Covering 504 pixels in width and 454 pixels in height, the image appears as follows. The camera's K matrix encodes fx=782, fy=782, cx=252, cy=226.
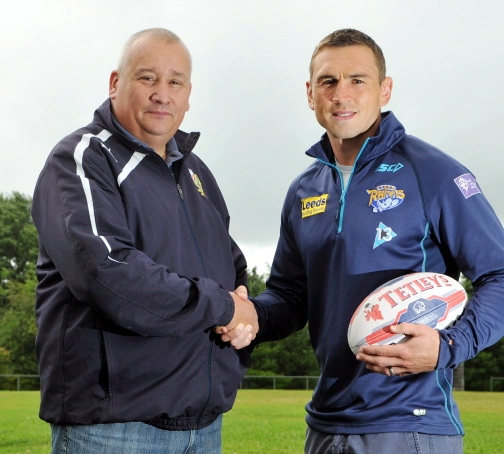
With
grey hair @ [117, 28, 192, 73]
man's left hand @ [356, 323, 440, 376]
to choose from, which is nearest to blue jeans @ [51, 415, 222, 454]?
man's left hand @ [356, 323, 440, 376]

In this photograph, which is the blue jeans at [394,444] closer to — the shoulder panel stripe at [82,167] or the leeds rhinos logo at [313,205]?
the leeds rhinos logo at [313,205]

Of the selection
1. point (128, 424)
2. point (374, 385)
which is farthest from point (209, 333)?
point (374, 385)

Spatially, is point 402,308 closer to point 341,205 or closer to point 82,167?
point 341,205

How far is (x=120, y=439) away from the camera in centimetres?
350

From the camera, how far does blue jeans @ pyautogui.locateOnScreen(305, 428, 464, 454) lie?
359 centimetres

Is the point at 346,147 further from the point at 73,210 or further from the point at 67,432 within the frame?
the point at 67,432

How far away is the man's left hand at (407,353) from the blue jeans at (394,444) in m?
0.32

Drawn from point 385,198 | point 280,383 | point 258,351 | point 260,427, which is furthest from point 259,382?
point 385,198

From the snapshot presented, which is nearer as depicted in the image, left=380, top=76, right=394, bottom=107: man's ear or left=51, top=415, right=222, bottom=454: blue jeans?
left=51, top=415, right=222, bottom=454: blue jeans

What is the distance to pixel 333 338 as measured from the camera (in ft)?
12.7

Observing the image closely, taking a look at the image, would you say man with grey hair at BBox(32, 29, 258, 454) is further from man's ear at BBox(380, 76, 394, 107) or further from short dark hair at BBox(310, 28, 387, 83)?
man's ear at BBox(380, 76, 394, 107)

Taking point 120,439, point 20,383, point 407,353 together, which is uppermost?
point 407,353

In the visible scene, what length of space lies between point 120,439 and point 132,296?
2.20 ft

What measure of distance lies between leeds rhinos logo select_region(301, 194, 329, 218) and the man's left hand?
84 cm
